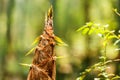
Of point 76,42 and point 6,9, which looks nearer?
point 76,42

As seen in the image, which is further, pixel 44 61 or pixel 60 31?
pixel 60 31

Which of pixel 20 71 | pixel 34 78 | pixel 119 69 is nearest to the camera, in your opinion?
pixel 34 78

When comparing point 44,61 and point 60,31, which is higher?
point 60,31

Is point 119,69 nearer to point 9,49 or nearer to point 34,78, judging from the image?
point 9,49

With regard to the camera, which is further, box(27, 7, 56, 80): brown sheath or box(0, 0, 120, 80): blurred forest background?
box(0, 0, 120, 80): blurred forest background

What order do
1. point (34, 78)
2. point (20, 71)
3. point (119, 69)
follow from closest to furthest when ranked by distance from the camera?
point (34, 78), point (119, 69), point (20, 71)

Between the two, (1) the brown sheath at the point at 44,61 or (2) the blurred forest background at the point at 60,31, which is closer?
(1) the brown sheath at the point at 44,61

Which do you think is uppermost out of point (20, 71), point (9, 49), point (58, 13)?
point (58, 13)

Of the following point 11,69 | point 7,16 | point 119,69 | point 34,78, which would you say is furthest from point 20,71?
point 34,78
